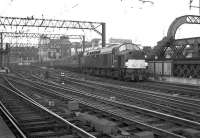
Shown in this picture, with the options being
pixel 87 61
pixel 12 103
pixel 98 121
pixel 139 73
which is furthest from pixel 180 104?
pixel 87 61

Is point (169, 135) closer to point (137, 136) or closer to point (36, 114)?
point (137, 136)

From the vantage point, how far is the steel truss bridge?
2538 cm

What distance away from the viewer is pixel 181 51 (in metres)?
29.8

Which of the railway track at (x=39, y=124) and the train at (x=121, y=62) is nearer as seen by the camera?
the railway track at (x=39, y=124)

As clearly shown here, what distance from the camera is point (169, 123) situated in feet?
30.1

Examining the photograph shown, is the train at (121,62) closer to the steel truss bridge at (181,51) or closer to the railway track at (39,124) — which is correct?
the steel truss bridge at (181,51)

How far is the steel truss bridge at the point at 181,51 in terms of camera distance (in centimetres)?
2538

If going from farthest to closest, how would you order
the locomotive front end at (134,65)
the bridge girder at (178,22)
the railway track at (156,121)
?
the bridge girder at (178,22) → the locomotive front end at (134,65) → the railway track at (156,121)

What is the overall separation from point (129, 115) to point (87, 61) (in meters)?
25.8

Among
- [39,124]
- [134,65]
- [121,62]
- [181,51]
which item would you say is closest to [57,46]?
[181,51]

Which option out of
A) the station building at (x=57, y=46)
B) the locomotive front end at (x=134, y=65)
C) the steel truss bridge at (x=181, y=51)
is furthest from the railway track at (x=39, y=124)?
the station building at (x=57, y=46)

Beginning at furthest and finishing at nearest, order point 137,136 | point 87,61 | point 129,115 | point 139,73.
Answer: point 87,61, point 139,73, point 129,115, point 137,136

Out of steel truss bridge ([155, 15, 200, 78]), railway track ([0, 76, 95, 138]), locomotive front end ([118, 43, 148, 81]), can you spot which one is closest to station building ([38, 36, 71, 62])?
steel truss bridge ([155, 15, 200, 78])

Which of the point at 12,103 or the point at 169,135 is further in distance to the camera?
the point at 12,103
